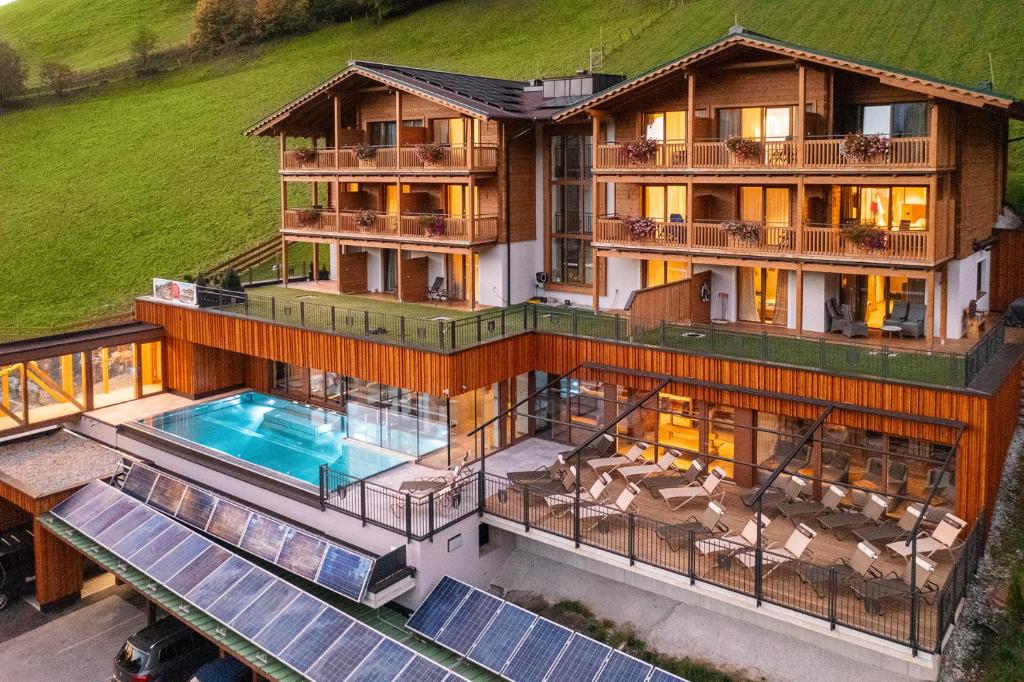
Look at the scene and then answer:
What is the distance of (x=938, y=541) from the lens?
18.2m

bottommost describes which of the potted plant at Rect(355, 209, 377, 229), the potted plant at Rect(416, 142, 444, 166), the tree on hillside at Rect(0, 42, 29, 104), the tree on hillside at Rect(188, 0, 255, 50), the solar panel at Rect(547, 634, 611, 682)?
the solar panel at Rect(547, 634, 611, 682)

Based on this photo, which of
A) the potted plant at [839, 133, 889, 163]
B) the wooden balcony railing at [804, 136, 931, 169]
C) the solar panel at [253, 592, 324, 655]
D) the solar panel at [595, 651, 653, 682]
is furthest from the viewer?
the potted plant at [839, 133, 889, 163]

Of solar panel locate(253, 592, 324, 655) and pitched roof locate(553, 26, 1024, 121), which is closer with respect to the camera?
solar panel locate(253, 592, 324, 655)

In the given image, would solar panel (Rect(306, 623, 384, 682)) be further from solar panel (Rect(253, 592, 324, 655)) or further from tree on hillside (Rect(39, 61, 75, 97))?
tree on hillside (Rect(39, 61, 75, 97))

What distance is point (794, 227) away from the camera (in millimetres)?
24703

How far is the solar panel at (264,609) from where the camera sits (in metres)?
18.8

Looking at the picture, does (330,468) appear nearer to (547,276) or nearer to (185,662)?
(185,662)

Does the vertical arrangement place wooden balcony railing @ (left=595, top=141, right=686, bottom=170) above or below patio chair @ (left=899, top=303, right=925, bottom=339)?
above

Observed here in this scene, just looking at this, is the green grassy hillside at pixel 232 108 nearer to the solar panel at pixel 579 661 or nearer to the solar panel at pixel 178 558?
the solar panel at pixel 178 558

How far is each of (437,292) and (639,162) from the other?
29.6 ft

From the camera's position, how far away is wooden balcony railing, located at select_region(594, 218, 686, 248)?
26359 mm

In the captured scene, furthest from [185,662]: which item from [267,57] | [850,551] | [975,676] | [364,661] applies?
[267,57]

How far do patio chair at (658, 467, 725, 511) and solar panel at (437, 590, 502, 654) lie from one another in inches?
184

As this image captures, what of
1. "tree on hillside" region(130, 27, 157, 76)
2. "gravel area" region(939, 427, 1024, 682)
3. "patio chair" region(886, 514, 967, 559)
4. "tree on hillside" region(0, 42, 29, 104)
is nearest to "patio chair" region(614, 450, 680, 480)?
"patio chair" region(886, 514, 967, 559)
